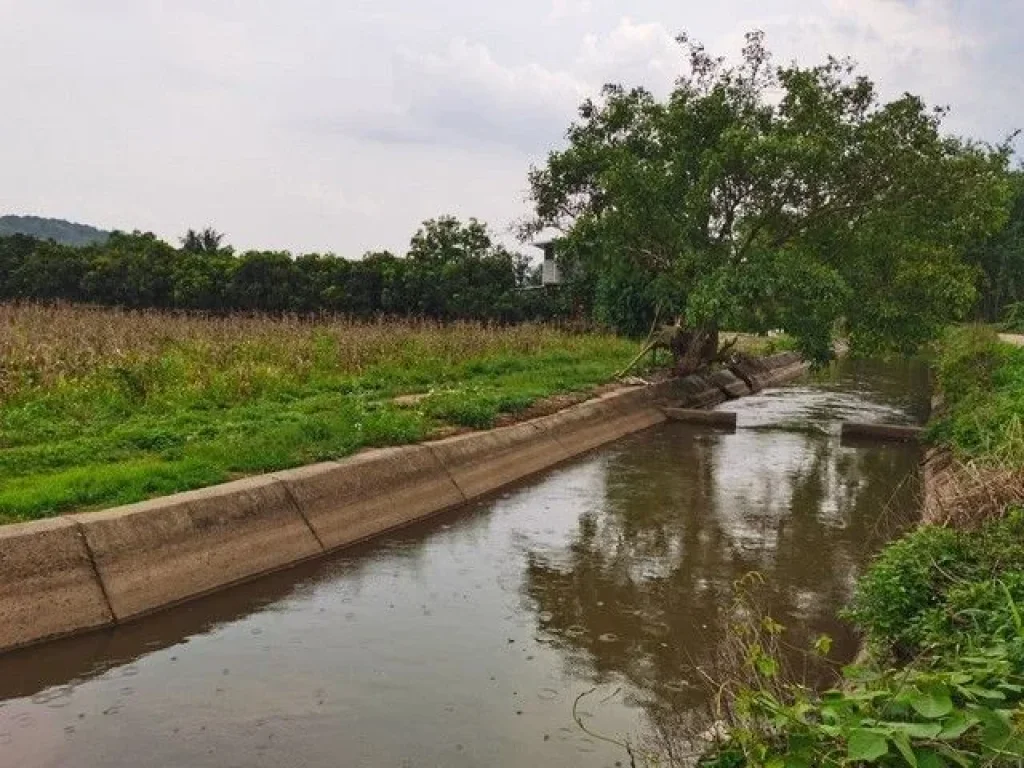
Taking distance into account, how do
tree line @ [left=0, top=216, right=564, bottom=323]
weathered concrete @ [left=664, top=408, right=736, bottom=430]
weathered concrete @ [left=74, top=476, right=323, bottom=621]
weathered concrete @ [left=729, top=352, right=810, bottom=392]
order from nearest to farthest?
weathered concrete @ [left=74, top=476, right=323, bottom=621]
weathered concrete @ [left=664, top=408, right=736, bottom=430]
weathered concrete @ [left=729, top=352, right=810, bottom=392]
tree line @ [left=0, top=216, right=564, bottom=323]

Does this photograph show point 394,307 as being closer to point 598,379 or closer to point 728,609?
point 598,379

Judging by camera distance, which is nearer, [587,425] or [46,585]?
[46,585]

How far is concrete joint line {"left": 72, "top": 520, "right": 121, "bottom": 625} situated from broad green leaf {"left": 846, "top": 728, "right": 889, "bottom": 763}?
5.42 m

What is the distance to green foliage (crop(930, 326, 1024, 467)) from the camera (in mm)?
8125

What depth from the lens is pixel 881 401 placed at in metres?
24.6

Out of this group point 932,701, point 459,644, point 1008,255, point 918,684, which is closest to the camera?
point 932,701

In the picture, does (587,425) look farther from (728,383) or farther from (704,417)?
(728,383)

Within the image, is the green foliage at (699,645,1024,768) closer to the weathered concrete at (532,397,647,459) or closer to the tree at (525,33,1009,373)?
the weathered concrete at (532,397,647,459)

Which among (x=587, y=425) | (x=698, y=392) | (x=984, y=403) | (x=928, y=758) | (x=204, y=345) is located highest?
(x=204, y=345)

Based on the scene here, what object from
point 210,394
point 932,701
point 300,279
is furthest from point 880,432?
point 300,279

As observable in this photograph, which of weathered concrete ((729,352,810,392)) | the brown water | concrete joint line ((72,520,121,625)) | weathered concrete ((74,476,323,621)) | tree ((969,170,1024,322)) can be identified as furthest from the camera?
tree ((969,170,1024,322))

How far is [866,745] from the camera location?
8.63 feet

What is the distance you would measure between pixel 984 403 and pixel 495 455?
6475 mm

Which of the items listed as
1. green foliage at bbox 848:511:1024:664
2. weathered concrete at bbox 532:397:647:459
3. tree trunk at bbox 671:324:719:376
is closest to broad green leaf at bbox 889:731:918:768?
green foliage at bbox 848:511:1024:664
